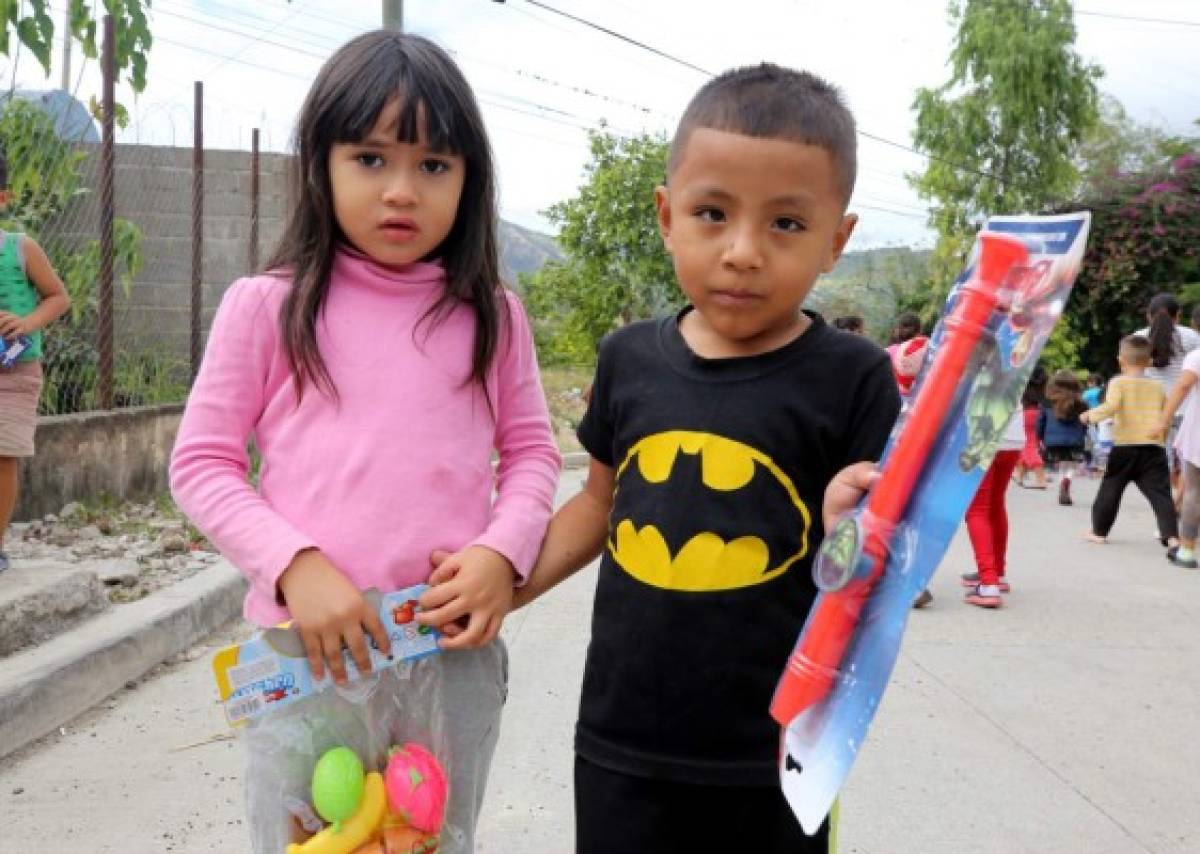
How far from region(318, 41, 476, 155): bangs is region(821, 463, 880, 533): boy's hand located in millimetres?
708

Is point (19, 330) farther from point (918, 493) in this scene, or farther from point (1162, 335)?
point (1162, 335)

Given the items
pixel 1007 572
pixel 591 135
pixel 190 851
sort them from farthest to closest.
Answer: pixel 591 135, pixel 1007 572, pixel 190 851

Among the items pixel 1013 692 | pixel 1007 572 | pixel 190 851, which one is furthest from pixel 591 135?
pixel 190 851

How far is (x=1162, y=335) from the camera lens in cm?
842

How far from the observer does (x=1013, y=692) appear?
14.9 feet

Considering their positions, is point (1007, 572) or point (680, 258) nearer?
point (680, 258)

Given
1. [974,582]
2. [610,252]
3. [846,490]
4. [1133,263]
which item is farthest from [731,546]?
[1133,263]

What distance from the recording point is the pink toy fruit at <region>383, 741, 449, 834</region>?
5.30ft

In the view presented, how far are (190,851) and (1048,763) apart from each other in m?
2.45

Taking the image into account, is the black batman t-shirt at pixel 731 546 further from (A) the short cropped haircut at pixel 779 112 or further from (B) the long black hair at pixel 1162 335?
(B) the long black hair at pixel 1162 335

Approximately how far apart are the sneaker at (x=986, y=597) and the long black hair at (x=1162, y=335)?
3.16 m

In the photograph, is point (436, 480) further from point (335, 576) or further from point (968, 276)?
point (968, 276)

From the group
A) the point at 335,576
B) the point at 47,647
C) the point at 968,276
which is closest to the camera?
the point at 968,276

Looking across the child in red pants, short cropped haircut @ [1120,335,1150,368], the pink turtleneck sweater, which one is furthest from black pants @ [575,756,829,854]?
short cropped haircut @ [1120,335,1150,368]
